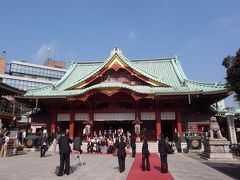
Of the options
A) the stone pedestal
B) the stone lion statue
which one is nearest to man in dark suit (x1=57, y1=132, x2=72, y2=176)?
the stone pedestal

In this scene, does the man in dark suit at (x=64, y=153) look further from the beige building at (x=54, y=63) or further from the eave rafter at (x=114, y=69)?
the beige building at (x=54, y=63)

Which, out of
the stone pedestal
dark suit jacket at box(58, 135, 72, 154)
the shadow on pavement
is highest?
dark suit jacket at box(58, 135, 72, 154)

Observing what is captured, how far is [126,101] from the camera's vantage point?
26250 mm

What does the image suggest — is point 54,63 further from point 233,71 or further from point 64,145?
point 64,145

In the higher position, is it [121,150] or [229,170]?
[121,150]

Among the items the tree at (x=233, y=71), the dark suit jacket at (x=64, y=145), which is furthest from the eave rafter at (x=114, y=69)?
the dark suit jacket at (x=64, y=145)

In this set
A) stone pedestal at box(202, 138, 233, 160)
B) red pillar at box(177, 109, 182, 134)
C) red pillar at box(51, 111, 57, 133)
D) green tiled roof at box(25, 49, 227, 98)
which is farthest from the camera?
red pillar at box(51, 111, 57, 133)

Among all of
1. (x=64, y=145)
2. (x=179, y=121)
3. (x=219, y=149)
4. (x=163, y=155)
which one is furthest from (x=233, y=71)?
(x=64, y=145)

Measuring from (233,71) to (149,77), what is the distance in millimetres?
8679

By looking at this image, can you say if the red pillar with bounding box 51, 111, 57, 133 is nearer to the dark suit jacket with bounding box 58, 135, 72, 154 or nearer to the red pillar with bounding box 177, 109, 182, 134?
the red pillar with bounding box 177, 109, 182, 134

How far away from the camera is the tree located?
1970 cm

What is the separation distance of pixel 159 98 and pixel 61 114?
38.6ft

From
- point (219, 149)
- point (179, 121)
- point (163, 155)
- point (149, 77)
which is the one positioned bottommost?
point (219, 149)

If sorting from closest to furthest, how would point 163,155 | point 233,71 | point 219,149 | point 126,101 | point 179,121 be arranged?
point 163,155 < point 219,149 < point 233,71 < point 179,121 < point 126,101
